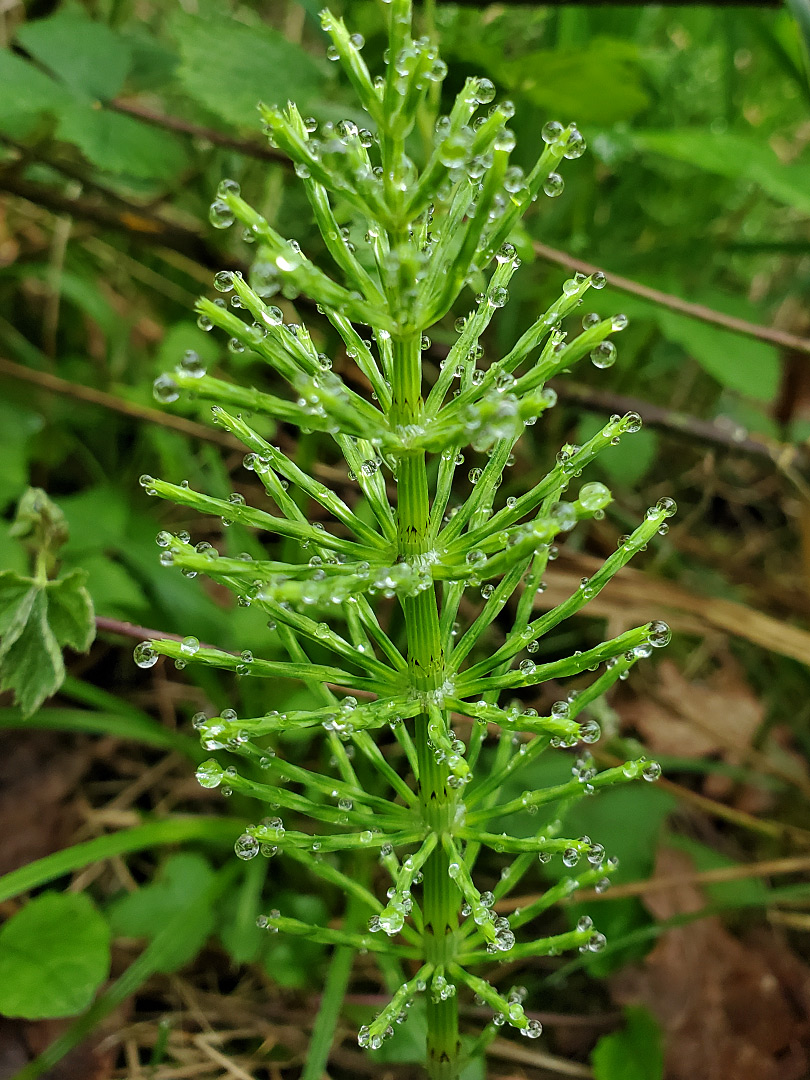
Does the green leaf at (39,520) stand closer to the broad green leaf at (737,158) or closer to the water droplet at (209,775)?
the water droplet at (209,775)

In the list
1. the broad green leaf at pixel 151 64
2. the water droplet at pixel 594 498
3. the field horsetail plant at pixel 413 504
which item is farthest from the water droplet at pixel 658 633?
the broad green leaf at pixel 151 64

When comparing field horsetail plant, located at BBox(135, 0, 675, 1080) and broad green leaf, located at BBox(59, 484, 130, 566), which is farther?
broad green leaf, located at BBox(59, 484, 130, 566)

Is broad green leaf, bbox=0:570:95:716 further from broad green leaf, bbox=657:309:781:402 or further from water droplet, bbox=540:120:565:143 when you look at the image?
broad green leaf, bbox=657:309:781:402

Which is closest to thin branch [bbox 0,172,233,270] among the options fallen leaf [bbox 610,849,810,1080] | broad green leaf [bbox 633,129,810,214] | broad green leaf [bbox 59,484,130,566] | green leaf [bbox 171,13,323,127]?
green leaf [bbox 171,13,323,127]

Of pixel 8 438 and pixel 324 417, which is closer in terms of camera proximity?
pixel 324 417

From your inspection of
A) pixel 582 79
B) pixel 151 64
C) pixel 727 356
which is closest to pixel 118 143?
pixel 151 64

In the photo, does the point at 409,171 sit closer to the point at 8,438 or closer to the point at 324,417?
the point at 324,417

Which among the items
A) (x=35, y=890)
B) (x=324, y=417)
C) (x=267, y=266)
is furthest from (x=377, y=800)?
(x=35, y=890)
